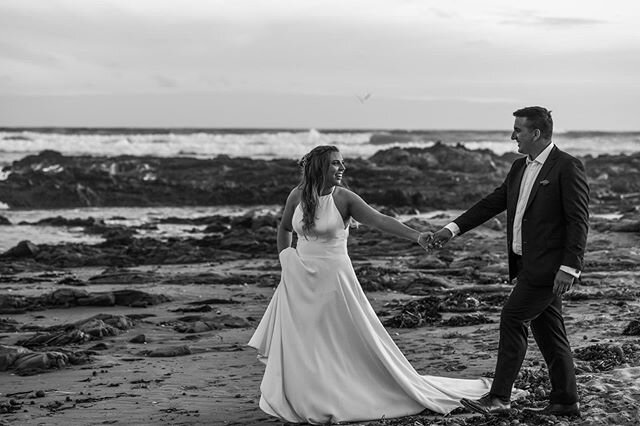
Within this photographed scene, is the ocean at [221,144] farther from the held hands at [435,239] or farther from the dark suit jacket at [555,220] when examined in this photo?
the dark suit jacket at [555,220]

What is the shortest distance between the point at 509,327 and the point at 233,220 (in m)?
16.0

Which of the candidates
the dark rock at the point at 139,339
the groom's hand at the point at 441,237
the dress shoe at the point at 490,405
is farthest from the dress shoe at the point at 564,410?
the dark rock at the point at 139,339

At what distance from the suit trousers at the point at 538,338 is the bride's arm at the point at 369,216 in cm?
105

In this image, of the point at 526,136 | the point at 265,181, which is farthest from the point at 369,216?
the point at 265,181

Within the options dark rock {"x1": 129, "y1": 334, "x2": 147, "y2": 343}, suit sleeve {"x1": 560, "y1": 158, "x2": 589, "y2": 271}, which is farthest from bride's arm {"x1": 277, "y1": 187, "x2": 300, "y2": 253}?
dark rock {"x1": 129, "y1": 334, "x2": 147, "y2": 343}

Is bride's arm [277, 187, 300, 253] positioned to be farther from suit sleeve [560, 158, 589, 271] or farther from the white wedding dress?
suit sleeve [560, 158, 589, 271]

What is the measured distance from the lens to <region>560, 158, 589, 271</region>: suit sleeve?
5.82m

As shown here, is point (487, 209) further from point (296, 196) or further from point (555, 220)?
point (296, 196)

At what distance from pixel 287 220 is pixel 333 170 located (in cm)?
52

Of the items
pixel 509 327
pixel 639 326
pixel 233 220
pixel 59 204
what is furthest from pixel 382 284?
pixel 59 204

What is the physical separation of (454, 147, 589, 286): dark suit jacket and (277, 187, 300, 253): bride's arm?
158cm

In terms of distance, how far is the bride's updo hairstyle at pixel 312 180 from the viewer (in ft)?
21.7

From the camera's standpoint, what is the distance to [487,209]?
654cm

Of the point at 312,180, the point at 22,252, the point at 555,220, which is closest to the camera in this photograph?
the point at 555,220
